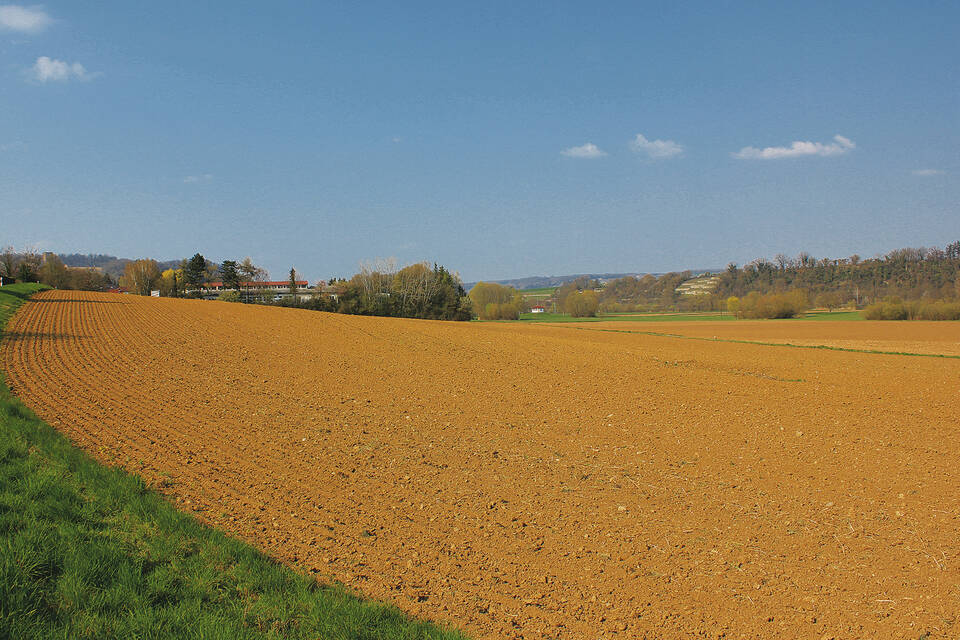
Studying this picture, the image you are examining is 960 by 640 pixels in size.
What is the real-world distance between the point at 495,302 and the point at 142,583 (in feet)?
413

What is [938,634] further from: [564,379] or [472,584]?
[564,379]

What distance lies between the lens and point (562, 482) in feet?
30.5

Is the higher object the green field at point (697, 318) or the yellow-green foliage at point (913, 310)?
the yellow-green foliage at point (913, 310)

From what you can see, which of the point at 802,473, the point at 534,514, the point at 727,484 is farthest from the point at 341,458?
the point at 802,473

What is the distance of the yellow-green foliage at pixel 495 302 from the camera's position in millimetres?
121312

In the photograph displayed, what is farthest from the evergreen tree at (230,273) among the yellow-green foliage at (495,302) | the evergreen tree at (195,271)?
the yellow-green foliage at (495,302)

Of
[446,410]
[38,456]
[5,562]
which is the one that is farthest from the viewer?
[446,410]

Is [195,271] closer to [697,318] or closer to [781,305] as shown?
[697,318]

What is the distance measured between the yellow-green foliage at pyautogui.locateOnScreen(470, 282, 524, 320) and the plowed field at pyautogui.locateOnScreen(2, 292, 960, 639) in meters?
99.0

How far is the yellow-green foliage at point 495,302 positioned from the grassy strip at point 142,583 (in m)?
109

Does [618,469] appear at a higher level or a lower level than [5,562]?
lower

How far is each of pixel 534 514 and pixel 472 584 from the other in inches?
84.9

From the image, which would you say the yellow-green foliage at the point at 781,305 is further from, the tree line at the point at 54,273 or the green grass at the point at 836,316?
the tree line at the point at 54,273

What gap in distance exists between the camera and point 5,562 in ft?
15.5
